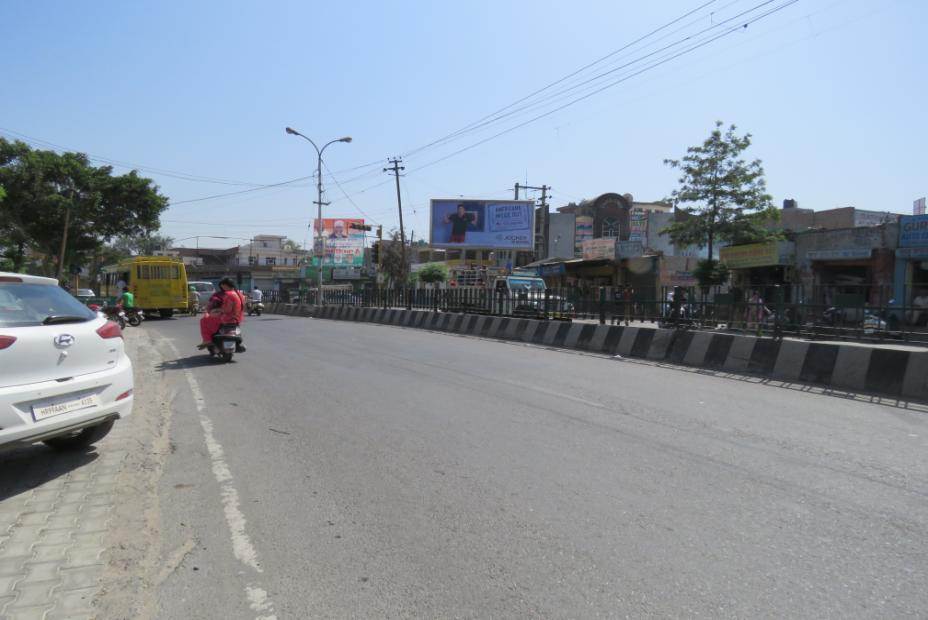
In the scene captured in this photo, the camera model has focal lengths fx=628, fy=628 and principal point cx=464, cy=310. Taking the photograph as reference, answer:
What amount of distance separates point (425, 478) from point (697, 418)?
3812 mm

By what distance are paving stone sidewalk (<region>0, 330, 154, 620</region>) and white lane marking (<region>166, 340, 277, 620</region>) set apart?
27.7 inches

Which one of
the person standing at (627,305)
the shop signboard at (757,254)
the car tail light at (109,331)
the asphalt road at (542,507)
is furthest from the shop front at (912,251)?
the car tail light at (109,331)

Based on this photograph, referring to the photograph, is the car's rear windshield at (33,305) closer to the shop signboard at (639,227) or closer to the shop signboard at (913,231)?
the shop signboard at (913,231)

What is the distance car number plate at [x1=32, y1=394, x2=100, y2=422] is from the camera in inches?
181

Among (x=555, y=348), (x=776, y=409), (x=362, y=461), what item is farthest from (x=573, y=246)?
(x=362, y=461)

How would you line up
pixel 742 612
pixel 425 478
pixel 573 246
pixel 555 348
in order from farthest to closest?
1. pixel 573 246
2. pixel 555 348
3. pixel 425 478
4. pixel 742 612

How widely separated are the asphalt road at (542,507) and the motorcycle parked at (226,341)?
4108mm

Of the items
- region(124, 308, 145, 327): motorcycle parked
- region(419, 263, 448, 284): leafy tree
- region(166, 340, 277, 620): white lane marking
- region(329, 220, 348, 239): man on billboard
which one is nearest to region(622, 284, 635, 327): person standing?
region(166, 340, 277, 620): white lane marking

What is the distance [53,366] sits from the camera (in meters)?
4.79

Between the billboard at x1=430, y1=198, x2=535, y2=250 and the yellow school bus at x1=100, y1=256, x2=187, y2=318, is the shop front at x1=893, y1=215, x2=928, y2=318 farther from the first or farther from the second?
the yellow school bus at x1=100, y1=256, x2=187, y2=318

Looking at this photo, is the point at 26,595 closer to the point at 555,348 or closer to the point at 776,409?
the point at 776,409

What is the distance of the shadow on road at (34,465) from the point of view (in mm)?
4876

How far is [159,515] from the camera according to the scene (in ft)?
14.0

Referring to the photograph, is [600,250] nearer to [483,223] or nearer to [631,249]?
[631,249]
